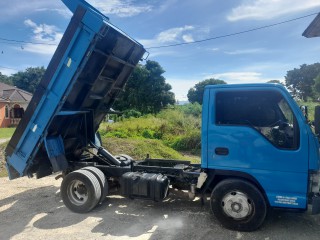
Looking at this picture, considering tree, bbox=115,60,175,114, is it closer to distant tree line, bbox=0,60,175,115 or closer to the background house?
distant tree line, bbox=0,60,175,115

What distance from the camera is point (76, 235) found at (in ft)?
16.0

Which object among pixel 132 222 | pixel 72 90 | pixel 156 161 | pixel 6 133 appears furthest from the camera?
pixel 6 133

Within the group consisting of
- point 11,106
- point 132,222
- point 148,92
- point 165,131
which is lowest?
point 132,222

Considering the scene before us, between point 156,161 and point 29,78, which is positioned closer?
point 156,161

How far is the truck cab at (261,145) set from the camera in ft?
14.9

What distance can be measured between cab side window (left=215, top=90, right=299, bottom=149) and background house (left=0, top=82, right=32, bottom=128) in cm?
3303

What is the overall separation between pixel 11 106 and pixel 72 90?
1315 inches

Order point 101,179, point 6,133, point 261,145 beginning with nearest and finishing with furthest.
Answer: point 261,145 → point 101,179 → point 6,133

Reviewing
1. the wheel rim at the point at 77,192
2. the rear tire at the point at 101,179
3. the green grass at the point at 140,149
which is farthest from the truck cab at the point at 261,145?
the green grass at the point at 140,149

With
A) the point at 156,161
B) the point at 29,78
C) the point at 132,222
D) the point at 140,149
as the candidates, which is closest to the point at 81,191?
the point at 132,222

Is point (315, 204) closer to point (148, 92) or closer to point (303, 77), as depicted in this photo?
point (148, 92)

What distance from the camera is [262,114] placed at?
16.2 ft

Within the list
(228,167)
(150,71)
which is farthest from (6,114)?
(228,167)

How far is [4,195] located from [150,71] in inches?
1238
